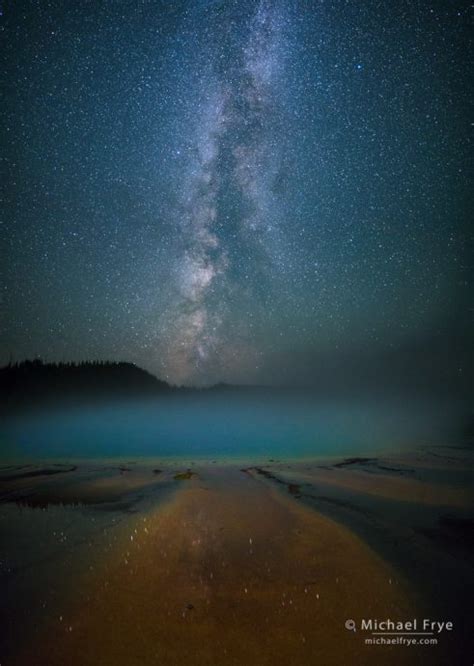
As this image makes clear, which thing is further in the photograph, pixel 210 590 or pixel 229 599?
pixel 210 590

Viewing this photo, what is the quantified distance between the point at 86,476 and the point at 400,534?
9436 millimetres

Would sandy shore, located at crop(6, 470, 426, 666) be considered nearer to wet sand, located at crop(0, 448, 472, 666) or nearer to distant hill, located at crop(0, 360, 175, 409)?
wet sand, located at crop(0, 448, 472, 666)

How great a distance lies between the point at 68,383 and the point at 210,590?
297ft

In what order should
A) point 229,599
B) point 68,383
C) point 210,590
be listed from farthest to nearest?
point 68,383 < point 210,590 < point 229,599

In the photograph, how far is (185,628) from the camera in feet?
12.5

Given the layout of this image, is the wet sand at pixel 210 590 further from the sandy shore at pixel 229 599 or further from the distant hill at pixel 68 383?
the distant hill at pixel 68 383

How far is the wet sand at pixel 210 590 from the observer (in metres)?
3.54

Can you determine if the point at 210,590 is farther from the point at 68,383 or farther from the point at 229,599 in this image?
the point at 68,383

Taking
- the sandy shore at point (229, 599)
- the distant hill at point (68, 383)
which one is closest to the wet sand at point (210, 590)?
the sandy shore at point (229, 599)

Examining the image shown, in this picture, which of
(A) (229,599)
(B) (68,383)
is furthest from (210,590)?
(B) (68,383)

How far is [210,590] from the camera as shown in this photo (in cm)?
452

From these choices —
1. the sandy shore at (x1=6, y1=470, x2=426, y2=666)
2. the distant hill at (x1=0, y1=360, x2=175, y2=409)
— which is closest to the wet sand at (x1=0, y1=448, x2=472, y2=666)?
the sandy shore at (x1=6, y1=470, x2=426, y2=666)

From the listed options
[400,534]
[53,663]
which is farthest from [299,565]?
[53,663]

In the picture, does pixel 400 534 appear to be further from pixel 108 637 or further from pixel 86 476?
pixel 86 476
